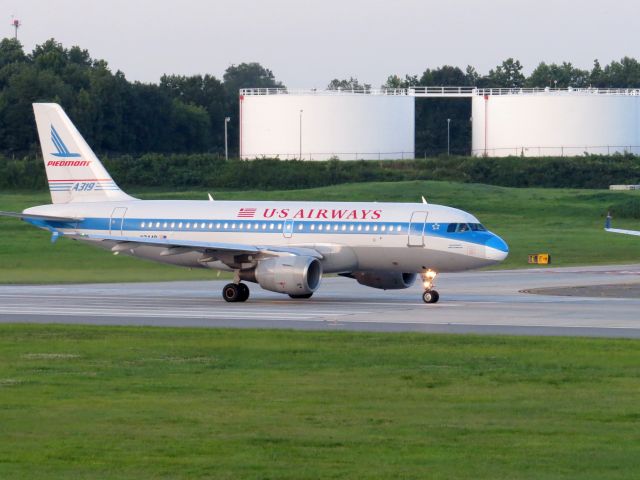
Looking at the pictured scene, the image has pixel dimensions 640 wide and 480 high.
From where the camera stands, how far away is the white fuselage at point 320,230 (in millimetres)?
42094

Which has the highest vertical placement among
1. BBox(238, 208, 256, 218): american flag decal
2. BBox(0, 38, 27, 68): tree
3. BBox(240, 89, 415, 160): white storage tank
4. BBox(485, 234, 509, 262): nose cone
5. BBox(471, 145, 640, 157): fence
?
BBox(0, 38, 27, 68): tree

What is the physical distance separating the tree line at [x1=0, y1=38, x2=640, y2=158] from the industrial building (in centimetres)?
1635

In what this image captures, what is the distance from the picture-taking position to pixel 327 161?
120 m

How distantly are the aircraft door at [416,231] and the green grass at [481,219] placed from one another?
16.7m

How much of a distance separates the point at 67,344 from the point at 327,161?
3608 inches

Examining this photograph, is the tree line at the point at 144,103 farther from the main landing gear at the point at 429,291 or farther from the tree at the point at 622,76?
the main landing gear at the point at 429,291

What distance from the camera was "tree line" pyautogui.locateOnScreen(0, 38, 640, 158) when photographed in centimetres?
13375

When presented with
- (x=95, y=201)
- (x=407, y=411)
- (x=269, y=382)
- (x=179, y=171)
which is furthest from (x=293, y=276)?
(x=179, y=171)

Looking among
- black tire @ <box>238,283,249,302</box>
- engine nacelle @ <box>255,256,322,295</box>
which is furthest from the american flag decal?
engine nacelle @ <box>255,256,322,295</box>

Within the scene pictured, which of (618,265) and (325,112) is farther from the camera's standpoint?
(325,112)

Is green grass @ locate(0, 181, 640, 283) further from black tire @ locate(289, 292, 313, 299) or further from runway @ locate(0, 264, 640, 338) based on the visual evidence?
black tire @ locate(289, 292, 313, 299)

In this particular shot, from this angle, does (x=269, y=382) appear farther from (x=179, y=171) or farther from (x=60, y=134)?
(x=179, y=171)

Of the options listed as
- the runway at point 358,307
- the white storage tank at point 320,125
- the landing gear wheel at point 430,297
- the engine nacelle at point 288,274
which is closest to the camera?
the runway at point 358,307

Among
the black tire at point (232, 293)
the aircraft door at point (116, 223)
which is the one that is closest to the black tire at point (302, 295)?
the black tire at point (232, 293)
